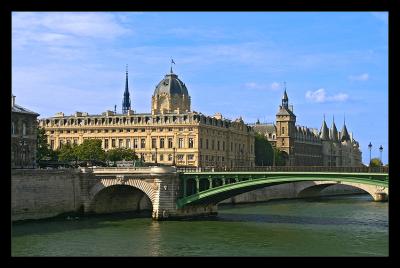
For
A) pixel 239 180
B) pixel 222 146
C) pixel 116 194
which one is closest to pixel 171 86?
pixel 222 146

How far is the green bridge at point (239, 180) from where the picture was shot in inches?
1807

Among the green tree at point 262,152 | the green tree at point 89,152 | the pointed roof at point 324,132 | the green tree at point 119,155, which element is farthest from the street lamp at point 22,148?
the pointed roof at point 324,132

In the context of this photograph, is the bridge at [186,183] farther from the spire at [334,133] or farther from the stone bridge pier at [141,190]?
the spire at [334,133]

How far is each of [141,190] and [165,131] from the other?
43312mm

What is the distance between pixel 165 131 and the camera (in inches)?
3888

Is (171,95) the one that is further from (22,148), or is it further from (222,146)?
(22,148)

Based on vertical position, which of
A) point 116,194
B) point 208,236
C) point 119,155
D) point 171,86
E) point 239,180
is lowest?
point 208,236

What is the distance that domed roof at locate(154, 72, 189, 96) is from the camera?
366 ft

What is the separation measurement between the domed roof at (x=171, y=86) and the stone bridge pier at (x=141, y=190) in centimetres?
5173

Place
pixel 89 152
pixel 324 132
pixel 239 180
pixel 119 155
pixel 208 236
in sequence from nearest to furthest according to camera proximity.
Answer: pixel 208 236 < pixel 239 180 < pixel 89 152 < pixel 119 155 < pixel 324 132

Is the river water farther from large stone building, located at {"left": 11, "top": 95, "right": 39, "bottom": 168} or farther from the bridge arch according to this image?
large stone building, located at {"left": 11, "top": 95, "right": 39, "bottom": 168}

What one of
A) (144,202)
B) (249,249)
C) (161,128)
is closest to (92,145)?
(161,128)

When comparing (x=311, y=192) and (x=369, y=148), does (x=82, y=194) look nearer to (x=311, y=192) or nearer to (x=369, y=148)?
(x=369, y=148)

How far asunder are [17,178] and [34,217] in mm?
3403
